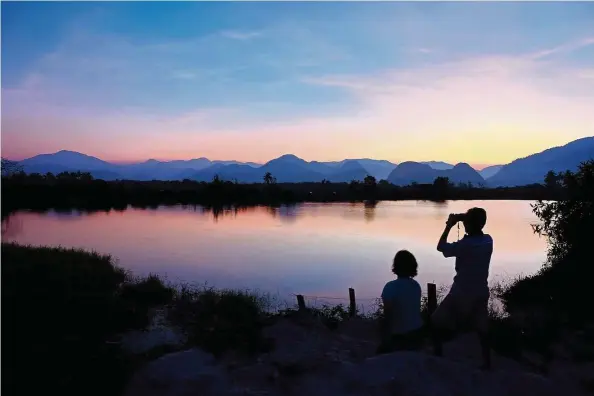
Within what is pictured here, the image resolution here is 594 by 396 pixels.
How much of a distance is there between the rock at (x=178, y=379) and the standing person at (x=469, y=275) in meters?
2.25

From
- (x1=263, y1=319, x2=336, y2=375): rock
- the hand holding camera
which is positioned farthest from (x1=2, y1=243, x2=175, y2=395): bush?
the hand holding camera

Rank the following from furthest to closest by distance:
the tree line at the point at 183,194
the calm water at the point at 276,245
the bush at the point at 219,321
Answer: the tree line at the point at 183,194, the calm water at the point at 276,245, the bush at the point at 219,321

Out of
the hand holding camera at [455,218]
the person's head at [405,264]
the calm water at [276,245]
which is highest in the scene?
the hand holding camera at [455,218]

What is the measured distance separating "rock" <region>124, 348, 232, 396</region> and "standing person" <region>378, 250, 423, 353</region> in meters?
1.68

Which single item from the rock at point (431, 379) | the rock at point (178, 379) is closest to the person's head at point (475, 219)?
the rock at point (431, 379)

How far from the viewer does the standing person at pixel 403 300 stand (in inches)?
185

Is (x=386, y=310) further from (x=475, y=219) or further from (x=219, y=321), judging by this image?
(x=219, y=321)

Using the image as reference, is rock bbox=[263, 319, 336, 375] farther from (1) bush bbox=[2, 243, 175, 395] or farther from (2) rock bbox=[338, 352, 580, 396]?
(1) bush bbox=[2, 243, 175, 395]

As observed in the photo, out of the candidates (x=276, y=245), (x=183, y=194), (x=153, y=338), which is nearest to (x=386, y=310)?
(x=153, y=338)

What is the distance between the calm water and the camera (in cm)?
1650

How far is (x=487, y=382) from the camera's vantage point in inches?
190

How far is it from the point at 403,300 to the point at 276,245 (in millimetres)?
20055

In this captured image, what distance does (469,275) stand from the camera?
4656 millimetres

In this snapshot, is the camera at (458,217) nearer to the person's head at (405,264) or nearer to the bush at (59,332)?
the person's head at (405,264)
